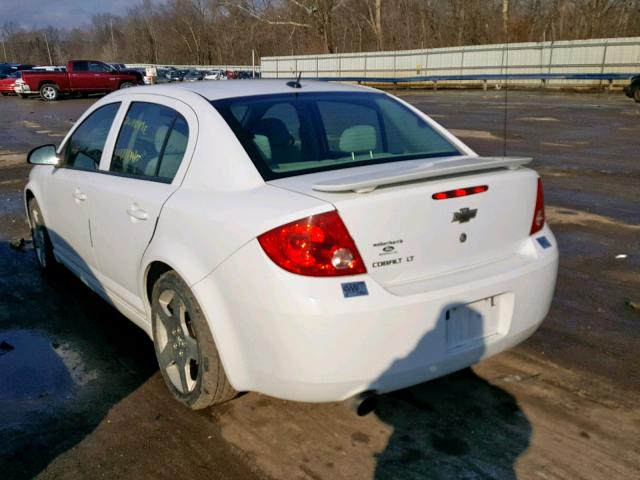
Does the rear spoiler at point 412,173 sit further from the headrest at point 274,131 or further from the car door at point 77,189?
the car door at point 77,189

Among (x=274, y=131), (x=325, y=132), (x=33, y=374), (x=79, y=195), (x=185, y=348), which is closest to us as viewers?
(x=185, y=348)

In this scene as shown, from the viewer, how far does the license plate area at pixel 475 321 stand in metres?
2.74

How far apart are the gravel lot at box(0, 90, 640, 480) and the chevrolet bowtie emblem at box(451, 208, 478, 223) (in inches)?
38.9

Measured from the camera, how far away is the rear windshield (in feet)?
10.2

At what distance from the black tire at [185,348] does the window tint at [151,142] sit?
2.13 ft

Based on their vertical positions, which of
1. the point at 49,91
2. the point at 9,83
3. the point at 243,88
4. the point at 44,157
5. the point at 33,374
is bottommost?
the point at 33,374

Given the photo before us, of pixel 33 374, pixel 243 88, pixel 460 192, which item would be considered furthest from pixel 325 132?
pixel 33 374

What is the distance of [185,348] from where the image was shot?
10.4ft

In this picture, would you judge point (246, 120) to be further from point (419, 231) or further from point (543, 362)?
point (543, 362)

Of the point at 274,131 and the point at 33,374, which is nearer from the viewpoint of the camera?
the point at 274,131

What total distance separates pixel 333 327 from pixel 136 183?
5.47 ft

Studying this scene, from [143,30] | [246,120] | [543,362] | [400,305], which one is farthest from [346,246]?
[143,30]

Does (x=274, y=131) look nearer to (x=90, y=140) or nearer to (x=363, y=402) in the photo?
(x=363, y=402)

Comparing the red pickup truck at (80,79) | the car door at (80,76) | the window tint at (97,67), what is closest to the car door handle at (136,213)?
the red pickup truck at (80,79)
